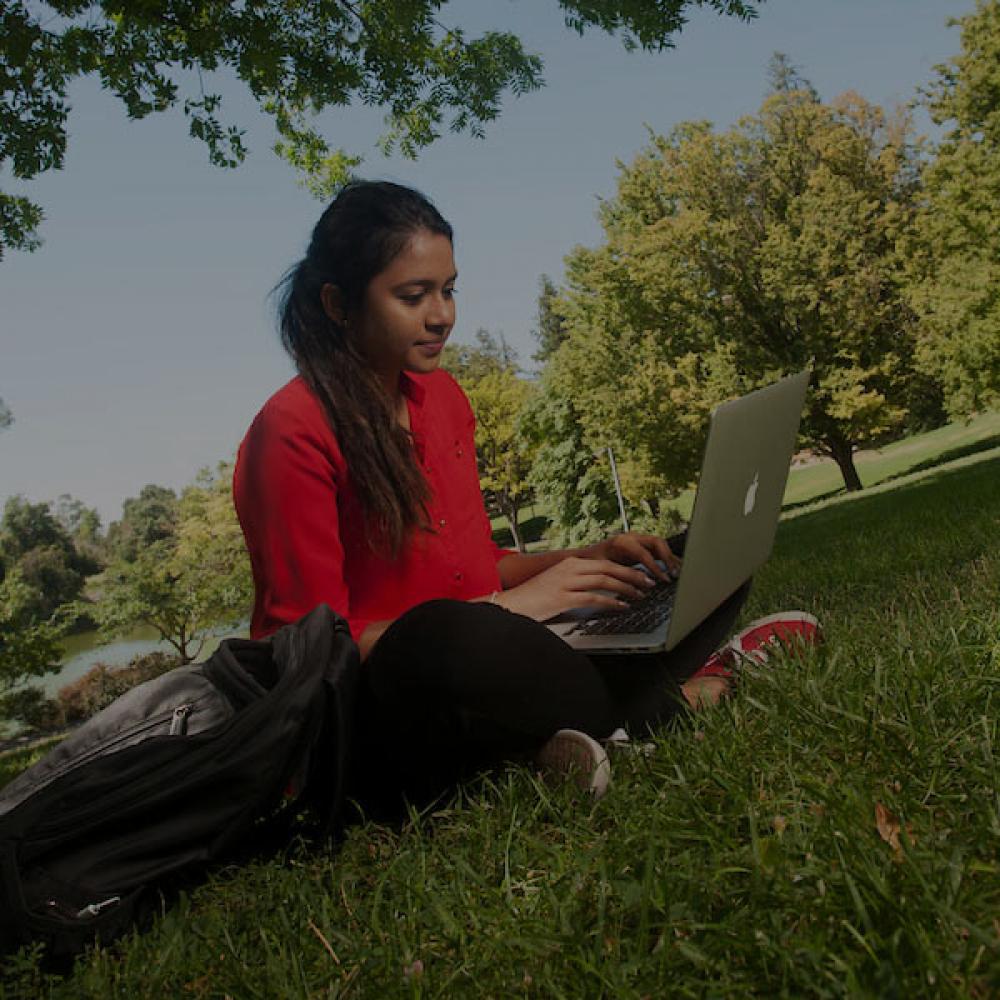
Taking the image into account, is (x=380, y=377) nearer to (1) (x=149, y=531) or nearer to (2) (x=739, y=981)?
(2) (x=739, y=981)

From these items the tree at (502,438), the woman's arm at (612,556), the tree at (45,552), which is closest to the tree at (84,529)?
the tree at (45,552)

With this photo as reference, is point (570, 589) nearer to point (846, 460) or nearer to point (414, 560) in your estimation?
point (414, 560)

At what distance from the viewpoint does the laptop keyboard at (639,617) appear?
228 centimetres

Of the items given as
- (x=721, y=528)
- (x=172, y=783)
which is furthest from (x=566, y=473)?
(x=172, y=783)

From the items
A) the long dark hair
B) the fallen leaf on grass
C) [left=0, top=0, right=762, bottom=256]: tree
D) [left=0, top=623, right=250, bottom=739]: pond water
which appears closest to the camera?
the fallen leaf on grass

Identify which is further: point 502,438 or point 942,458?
point 502,438

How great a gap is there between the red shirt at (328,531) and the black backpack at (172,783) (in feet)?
0.96

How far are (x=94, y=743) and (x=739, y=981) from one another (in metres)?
1.42

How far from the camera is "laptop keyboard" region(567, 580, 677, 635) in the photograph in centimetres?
228

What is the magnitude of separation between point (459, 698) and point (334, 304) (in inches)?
53.1

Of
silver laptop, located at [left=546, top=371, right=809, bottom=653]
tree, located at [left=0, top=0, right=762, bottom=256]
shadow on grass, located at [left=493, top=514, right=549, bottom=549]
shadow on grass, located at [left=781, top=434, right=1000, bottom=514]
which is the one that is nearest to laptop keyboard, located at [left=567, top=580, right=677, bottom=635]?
silver laptop, located at [left=546, top=371, right=809, bottom=653]

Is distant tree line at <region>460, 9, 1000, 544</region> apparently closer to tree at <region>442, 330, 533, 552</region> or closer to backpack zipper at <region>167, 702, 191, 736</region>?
tree at <region>442, 330, 533, 552</region>

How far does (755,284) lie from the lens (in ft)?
78.7

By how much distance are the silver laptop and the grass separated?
0.24 metres
